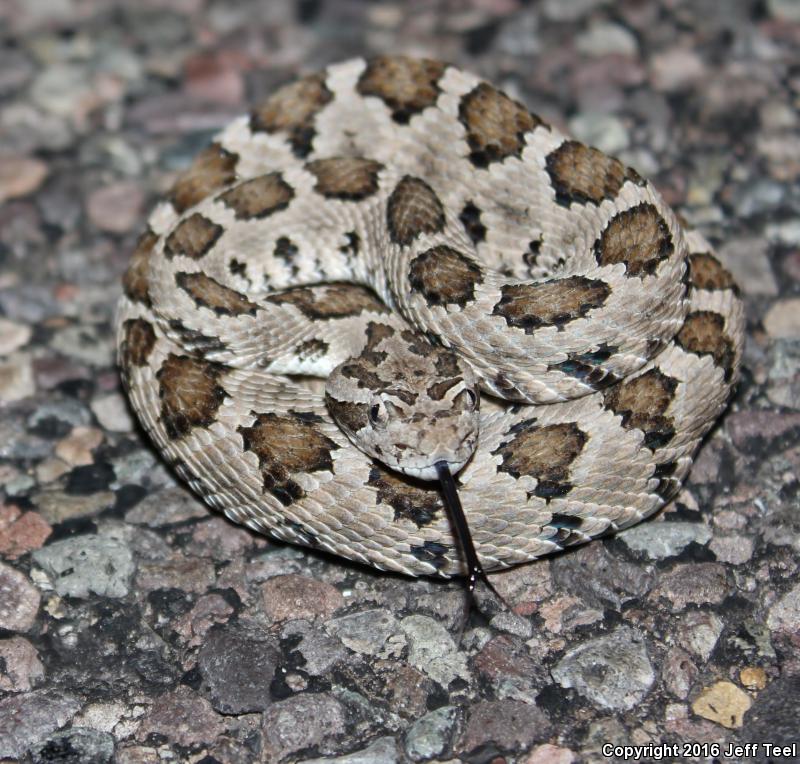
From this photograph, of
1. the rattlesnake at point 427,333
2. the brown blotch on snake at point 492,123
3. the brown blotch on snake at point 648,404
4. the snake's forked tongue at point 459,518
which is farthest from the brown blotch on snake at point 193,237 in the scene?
the brown blotch on snake at point 648,404

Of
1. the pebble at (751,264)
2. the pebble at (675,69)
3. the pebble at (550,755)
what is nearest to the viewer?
the pebble at (550,755)

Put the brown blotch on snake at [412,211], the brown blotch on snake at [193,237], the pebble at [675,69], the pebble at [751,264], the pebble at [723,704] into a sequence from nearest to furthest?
the pebble at [723,704]
the brown blotch on snake at [412,211]
the brown blotch on snake at [193,237]
the pebble at [751,264]
the pebble at [675,69]

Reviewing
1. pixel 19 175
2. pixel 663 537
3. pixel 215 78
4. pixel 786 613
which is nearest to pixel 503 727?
pixel 663 537

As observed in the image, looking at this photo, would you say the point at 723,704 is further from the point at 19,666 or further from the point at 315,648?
the point at 19,666

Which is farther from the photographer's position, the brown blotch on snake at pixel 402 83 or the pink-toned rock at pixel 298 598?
the brown blotch on snake at pixel 402 83

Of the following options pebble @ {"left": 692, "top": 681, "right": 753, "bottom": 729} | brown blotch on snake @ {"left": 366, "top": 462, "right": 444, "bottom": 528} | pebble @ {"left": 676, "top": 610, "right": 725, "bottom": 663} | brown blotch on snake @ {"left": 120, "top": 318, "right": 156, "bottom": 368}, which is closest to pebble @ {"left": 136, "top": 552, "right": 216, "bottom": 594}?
brown blotch on snake @ {"left": 366, "top": 462, "right": 444, "bottom": 528}

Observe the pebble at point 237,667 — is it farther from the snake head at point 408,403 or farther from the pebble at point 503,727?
the snake head at point 408,403
